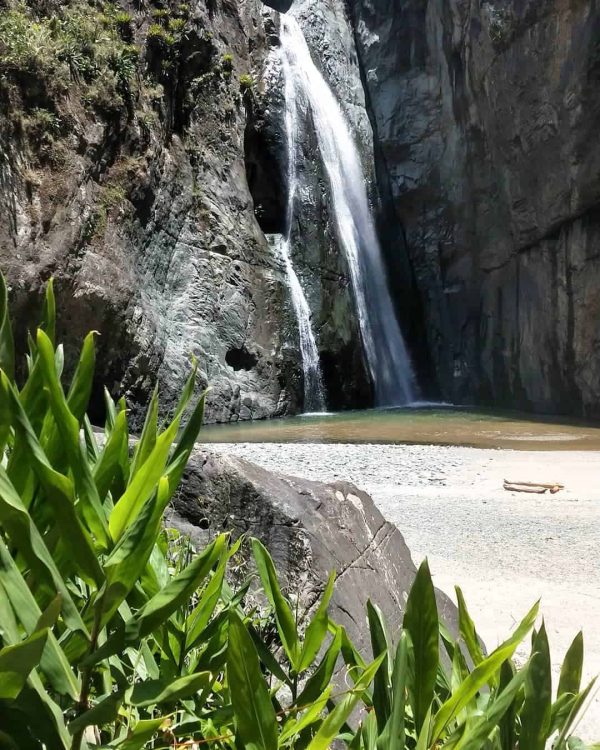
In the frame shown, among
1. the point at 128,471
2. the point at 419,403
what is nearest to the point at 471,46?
the point at 419,403

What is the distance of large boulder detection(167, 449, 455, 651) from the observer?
81.6 inches

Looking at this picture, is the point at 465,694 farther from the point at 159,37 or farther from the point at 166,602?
the point at 159,37

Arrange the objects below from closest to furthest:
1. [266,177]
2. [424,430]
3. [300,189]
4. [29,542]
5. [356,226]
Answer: [29,542]
[424,430]
[300,189]
[266,177]
[356,226]

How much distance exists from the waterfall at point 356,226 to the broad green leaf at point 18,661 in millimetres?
18547

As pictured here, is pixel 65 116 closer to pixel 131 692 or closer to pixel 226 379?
pixel 226 379

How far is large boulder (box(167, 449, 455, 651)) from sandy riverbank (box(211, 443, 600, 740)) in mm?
756

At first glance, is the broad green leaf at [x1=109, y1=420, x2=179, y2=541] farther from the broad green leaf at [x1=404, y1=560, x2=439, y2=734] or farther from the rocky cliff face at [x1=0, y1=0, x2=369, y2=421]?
the rocky cliff face at [x1=0, y1=0, x2=369, y2=421]

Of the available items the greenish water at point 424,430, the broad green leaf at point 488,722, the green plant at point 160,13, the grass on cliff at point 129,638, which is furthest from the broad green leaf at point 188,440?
the green plant at point 160,13

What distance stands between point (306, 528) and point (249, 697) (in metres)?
1.48

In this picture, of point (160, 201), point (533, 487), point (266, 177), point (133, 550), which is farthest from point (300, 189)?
point (133, 550)

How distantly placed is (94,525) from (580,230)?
16018 mm

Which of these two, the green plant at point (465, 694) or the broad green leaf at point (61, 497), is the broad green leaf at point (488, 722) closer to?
the green plant at point (465, 694)

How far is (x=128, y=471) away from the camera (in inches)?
38.4

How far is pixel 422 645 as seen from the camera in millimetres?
833
